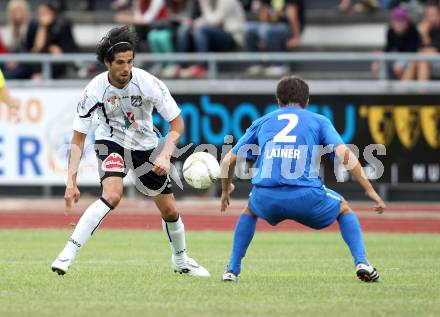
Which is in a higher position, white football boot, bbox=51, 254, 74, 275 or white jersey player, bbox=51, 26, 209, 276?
white jersey player, bbox=51, 26, 209, 276

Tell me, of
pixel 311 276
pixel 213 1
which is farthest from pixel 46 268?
pixel 213 1

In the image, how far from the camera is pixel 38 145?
20953mm

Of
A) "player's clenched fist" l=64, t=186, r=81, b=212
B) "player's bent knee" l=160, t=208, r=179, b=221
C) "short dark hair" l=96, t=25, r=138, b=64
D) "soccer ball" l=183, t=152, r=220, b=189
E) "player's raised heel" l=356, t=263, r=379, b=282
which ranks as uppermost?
"short dark hair" l=96, t=25, r=138, b=64

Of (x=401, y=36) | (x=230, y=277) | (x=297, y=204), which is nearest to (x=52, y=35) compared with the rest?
(x=401, y=36)

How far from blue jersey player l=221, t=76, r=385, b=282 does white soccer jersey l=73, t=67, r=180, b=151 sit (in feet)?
3.12

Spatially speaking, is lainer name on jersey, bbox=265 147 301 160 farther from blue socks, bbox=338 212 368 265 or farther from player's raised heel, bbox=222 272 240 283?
player's raised heel, bbox=222 272 240 283

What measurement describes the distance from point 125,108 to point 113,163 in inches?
19.1

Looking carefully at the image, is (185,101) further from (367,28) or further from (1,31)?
(1,31)

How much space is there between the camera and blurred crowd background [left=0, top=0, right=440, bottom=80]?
21.3 m

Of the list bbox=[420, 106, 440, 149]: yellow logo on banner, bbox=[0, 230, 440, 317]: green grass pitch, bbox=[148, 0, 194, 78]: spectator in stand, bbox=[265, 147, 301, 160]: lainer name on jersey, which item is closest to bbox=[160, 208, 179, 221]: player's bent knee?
bbox=[0, 230, 440, 317]: green grass pitch

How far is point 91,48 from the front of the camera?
2475cm

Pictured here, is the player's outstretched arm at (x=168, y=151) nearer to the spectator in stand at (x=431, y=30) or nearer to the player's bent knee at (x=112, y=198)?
the player's bent knee at (x=112, y=198)

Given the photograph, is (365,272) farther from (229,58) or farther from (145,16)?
(145,16)

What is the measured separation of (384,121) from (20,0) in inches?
317
